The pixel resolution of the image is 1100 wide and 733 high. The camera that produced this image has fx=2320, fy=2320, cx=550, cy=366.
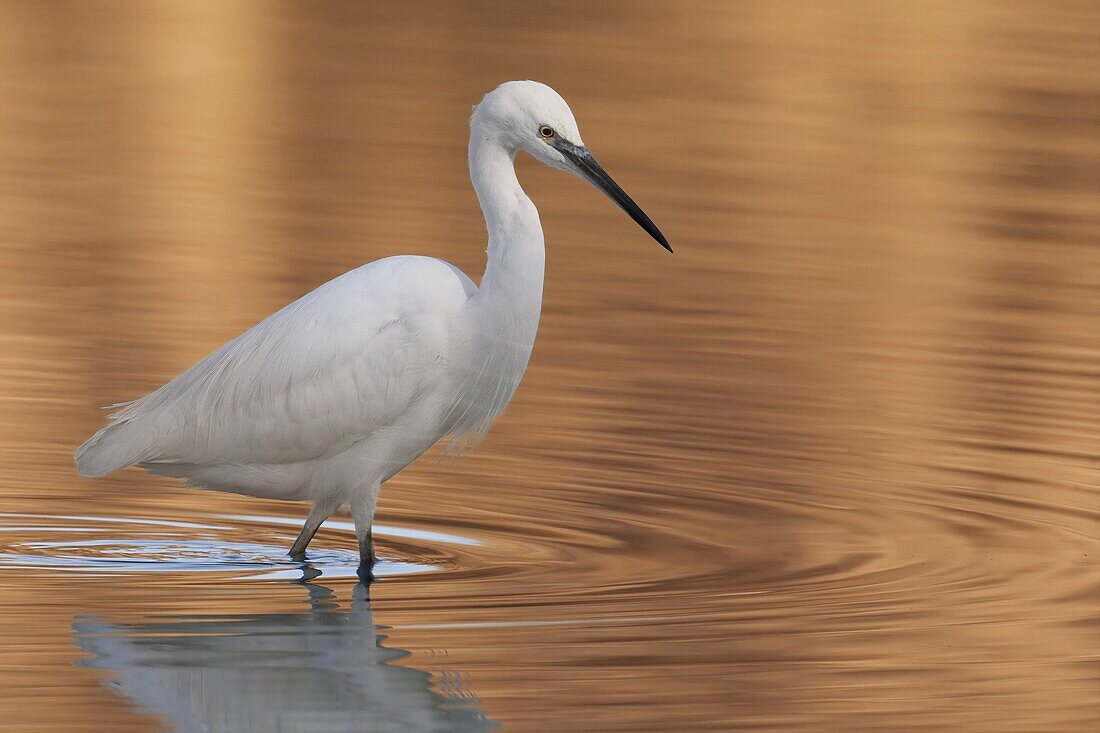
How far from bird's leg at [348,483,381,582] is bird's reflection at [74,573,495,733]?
2.01ft

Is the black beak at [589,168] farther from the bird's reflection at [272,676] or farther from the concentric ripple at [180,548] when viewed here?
the bird's reflection at [272,676]

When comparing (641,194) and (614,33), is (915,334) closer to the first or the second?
(641,194)

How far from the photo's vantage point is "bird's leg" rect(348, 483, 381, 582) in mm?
6934

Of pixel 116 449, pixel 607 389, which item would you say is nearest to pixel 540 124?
pixel 116 449

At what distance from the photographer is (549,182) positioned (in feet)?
47.9

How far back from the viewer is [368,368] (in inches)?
269

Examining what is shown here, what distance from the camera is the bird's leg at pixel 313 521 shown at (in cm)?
708

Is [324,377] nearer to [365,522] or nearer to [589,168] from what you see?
[365,522]

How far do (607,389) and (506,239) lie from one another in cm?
254

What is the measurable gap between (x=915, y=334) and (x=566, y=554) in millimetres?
4184

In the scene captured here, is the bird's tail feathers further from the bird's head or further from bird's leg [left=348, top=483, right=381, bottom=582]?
the bird's head

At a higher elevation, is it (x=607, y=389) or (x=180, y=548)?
(x=607, y=389)

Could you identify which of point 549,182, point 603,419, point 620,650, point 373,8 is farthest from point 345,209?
point 373,8

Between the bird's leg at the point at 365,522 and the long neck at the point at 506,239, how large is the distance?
0.69 meters
